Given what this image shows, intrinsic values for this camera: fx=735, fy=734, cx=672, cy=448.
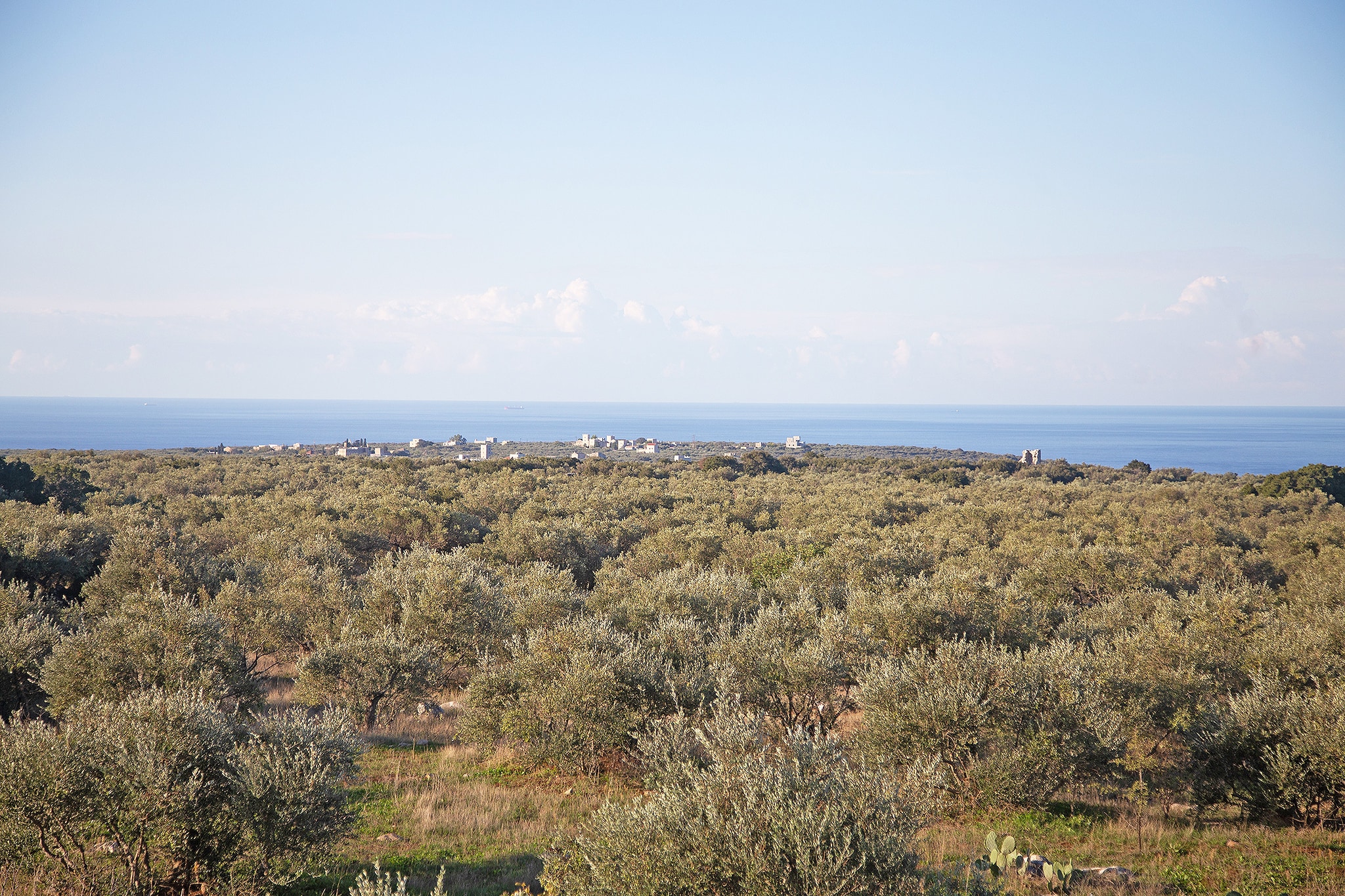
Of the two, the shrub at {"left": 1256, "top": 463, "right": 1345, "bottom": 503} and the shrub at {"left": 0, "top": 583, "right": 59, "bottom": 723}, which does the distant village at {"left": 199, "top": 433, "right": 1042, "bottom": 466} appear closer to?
the shrub at {"left": 1256, "top": 463, "right": 1345, "bottom": 503}

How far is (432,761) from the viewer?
1443 centimetres

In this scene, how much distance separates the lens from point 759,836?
577 cm

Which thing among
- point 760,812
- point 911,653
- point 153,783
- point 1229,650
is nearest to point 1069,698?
point 911,653

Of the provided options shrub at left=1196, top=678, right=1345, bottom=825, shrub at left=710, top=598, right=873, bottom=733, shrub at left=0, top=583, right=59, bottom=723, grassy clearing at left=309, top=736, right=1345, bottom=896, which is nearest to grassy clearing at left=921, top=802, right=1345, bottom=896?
grassy clearing at left=309, top=736, right=1345, bottom=896

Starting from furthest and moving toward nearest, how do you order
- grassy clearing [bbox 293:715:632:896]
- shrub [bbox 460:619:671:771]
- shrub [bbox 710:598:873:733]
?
shrub [bbox 710:598:873:733]
shrub [bbox 460:619:671:771]
grassy clearing [bbox 293:715:632:896]

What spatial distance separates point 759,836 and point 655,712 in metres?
7.91

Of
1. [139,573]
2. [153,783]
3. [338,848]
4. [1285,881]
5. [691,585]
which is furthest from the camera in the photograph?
[691,585]

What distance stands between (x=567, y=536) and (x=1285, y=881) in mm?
26324

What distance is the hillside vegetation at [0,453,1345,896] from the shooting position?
697 cm

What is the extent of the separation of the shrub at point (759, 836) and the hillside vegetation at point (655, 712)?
0.03 m

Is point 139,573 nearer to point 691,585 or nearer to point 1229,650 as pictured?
point 691,585

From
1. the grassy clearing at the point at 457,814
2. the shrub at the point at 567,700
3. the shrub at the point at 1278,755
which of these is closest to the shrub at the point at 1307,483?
the shrub at the point at 1278,755

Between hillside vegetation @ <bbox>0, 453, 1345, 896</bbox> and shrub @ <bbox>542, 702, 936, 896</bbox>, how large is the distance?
0.10 feet

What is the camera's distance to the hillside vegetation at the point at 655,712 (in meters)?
6.97
